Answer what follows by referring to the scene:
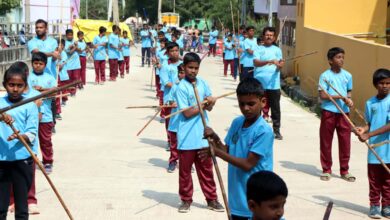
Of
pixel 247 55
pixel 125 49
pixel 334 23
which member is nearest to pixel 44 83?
pixel 247 55

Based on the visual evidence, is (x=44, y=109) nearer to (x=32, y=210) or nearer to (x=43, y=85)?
(x=43, y=85)

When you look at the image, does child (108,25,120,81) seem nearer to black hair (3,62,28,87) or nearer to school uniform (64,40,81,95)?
school uniform (64,40,81,95)

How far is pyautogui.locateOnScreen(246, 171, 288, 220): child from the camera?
346 cm

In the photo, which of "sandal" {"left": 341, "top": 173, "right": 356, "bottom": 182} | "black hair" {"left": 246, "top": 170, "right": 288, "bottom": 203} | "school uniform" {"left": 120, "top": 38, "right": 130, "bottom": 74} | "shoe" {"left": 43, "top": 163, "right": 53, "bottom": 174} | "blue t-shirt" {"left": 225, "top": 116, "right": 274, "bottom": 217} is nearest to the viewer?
"black hair" {"left": 246, "top": 170, "right": 288, "bottom": 203}

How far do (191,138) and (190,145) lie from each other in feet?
0.24

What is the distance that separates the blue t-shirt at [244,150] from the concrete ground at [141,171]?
2566 millimetres

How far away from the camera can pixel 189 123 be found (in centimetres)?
735

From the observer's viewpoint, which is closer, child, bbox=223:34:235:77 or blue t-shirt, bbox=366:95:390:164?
blue t-shirt, bbox=366:95:390:164

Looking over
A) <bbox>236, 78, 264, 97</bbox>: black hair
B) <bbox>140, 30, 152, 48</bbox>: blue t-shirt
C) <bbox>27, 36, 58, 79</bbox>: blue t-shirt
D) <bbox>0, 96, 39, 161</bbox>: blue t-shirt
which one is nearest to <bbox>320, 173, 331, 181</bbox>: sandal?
<bbox>0, 96, 39, 161</bbox>: blue t-shirt

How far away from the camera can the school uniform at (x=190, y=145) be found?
7.30m

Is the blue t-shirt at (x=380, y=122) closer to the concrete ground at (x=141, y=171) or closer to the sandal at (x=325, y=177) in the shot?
the concrete ground at (x=141, y=171)

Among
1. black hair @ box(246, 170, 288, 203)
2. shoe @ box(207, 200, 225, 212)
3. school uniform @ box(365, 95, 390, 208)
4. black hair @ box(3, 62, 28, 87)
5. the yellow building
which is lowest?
shoe @ box(207, 200, 225, 212)

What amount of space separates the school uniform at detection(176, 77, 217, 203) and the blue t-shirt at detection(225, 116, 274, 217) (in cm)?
245

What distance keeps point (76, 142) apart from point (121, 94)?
7.53 metres
